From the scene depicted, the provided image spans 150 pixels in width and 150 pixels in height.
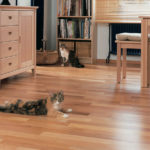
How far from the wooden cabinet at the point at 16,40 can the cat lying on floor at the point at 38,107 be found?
98 centimetres

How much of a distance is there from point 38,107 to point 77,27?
288 cm

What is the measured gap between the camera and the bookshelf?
5.37 m

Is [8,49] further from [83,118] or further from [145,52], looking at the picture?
[83,118]

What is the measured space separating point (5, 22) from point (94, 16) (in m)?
1.97

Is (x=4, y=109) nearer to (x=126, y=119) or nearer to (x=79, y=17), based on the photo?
(x=126, y=119)

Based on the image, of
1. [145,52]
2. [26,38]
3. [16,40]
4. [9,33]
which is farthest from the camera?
[26,38]

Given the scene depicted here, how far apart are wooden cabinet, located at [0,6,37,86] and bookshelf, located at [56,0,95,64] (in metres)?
1.11

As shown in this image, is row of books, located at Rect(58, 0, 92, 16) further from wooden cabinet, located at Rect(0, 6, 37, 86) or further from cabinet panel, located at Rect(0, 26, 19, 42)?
cabinet panel, located at Rect(0, 26, 19, 42)

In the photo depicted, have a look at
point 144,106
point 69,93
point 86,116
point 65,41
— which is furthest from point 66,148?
point 65,41

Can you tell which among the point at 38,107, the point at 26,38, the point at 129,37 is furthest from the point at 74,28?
the point at 38,107

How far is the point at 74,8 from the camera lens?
547cm

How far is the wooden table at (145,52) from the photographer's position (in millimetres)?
3736

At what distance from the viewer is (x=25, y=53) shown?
429 cm

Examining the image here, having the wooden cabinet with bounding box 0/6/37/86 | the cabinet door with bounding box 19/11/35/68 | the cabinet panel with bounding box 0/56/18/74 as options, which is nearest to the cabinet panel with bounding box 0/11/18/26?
the wooden cabinet with bounding box 0/6/37/86
